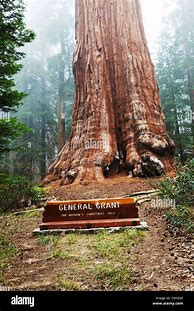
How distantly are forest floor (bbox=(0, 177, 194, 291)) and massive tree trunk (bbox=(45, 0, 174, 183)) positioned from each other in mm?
2721

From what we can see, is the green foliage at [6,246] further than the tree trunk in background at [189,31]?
No

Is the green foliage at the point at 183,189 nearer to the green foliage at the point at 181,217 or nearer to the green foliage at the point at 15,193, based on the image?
the green foliage at the point at 181,217

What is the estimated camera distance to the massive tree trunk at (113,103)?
20.9ft

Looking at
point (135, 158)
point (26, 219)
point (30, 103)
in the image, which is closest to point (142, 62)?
point (135, 158)

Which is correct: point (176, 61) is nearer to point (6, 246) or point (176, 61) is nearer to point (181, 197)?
point (181, 197)

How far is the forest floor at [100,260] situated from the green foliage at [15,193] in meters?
0.93

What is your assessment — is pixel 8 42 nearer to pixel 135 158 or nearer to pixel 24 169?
pixel 135 158

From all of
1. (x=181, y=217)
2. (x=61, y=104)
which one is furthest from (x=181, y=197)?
(x=61, y=104)

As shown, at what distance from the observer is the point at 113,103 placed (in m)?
7.47

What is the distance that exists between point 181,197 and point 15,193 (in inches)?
103

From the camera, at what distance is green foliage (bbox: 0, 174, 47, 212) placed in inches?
180
